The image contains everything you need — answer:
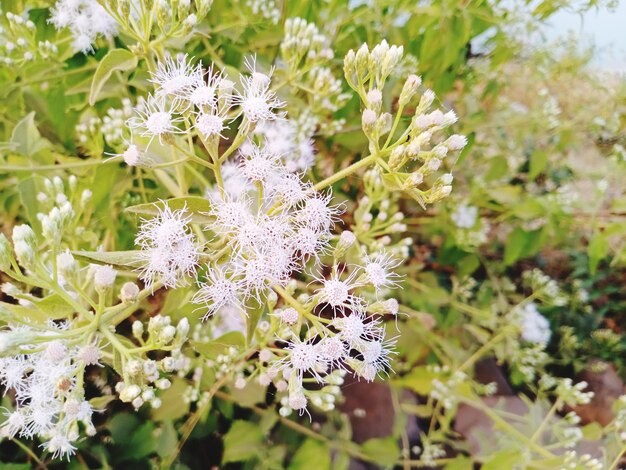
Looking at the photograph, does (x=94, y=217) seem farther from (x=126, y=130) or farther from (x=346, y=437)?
(x=346, y=437)

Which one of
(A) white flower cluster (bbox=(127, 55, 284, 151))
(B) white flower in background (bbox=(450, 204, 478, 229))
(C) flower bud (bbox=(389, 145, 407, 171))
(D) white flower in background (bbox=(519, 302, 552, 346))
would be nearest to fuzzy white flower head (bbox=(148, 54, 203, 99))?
(A) white flower cluster (bbox=(127, 55, 284, 151))

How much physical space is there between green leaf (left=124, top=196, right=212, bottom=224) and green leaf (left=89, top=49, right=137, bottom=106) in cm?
15

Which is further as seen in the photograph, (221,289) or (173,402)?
(173,402)

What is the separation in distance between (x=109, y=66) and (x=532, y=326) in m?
1.23

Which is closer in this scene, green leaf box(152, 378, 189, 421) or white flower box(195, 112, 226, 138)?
white flower box(195, 112, 226, 138)

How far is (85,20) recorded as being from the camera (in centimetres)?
87

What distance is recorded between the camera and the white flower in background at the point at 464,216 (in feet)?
4.54

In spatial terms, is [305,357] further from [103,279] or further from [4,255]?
[4,255]

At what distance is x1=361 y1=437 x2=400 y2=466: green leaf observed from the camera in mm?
1063

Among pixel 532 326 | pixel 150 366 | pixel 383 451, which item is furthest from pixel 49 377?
pixel 532 326

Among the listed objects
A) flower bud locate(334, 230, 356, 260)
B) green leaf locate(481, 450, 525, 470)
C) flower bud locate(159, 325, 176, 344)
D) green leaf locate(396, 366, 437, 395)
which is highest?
flower bud locate(334, 230, 356, 260)

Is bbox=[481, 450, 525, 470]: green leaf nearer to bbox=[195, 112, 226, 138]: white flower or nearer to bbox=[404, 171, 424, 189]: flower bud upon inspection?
bbox=[404, 171, 424, 189]: flower bud

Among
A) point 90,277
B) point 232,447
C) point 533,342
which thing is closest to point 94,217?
point 90,277

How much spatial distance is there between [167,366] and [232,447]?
450 mm
